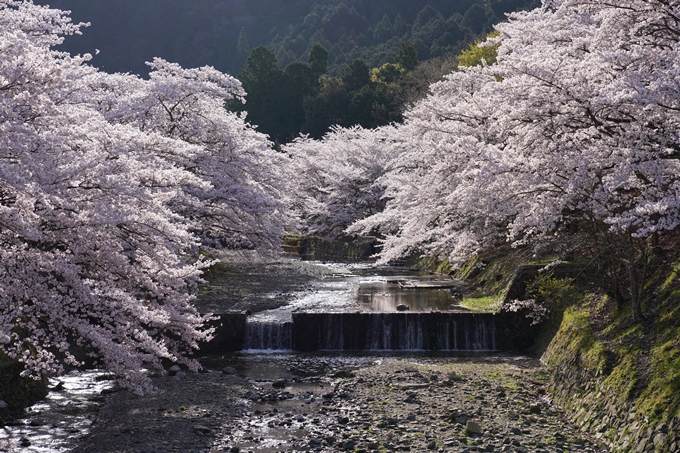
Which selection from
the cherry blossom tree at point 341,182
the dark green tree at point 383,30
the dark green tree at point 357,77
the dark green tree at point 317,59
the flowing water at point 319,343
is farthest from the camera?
the dark green tree at point 383,30

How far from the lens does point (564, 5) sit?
11.6 meters

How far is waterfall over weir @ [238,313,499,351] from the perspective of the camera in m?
15.1

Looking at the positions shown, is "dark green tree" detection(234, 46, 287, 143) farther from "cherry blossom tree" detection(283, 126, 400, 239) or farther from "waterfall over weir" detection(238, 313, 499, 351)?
"waterfall over weir" detection(238, 313, 499, 351)

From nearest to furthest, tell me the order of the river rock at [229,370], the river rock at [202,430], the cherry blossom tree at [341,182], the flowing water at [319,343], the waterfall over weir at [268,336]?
the river rock at [202,430] → the flowing water at [319,343] → the river rock at [229,370] → the waterfall over weir at [268,336] → the cherry blossom tree at [341,182]

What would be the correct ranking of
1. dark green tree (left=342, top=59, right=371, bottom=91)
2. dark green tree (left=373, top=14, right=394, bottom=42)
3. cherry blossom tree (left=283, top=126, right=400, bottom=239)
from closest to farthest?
cherry blossom tree (left=283, top=126, right=400, bottom=239)
dark green tree (left=342, top=59, right=371, bottom=91)
dark green tree (left=373, top=14, right=394, bottom=42)

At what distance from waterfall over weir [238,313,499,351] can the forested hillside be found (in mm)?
73941

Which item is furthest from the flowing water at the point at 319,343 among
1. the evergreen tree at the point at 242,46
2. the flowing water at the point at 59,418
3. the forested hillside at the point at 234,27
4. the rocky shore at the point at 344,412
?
the evergreen tree at the point at 242,46

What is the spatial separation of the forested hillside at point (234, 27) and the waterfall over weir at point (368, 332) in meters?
73.9

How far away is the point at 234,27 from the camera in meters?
117

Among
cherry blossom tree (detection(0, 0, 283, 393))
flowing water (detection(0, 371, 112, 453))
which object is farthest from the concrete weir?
flowing water (detection(0, 371, 112, 453))

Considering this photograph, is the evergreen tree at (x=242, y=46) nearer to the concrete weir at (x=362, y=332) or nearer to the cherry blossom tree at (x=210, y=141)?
the cherry blossom tree at (x=210, y=141)

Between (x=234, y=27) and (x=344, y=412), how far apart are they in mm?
115497

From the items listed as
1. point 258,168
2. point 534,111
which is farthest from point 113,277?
point 258,168

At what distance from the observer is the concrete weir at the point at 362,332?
15047 millimetres
